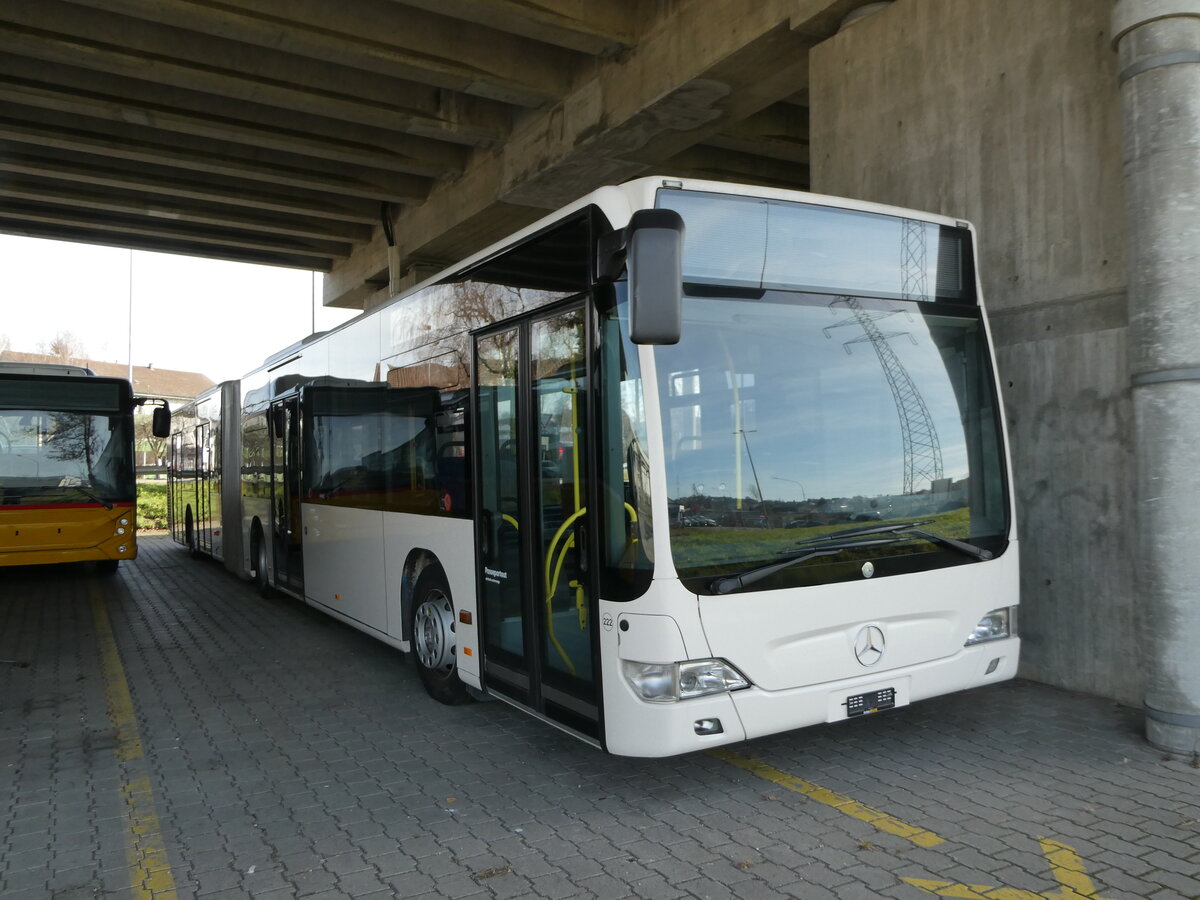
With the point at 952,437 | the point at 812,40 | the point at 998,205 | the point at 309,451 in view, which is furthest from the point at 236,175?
the point at 952,437

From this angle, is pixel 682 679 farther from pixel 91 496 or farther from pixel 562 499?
pixel 91 496

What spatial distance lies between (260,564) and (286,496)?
6.95ft

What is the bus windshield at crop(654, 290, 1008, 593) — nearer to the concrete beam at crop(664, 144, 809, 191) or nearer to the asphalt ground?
the asphalt ground

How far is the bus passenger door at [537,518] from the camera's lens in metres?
4.75

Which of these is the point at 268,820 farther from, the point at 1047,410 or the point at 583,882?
the point at 1047,410

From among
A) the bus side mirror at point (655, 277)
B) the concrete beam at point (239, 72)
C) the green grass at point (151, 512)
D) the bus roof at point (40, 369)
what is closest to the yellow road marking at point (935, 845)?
the bus side mirror at point (655, 277)

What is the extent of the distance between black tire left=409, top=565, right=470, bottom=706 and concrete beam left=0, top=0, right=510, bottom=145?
26.5ft

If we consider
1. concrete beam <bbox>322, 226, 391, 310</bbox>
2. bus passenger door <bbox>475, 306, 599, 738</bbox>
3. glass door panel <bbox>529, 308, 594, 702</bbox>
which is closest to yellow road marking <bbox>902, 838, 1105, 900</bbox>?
bus passenger door <bbox>475, 306, 599, 738</bbox>

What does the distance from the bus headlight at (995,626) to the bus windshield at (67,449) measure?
12004 mm

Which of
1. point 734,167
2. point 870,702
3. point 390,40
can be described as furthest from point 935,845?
point 734,167

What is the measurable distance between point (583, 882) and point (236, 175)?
46.5 feet

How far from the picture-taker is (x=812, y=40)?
9.01 metres

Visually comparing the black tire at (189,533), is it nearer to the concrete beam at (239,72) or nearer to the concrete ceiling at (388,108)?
the concrete ceiling at (388,108)

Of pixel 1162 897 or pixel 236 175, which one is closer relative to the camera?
pixel 1162 897
